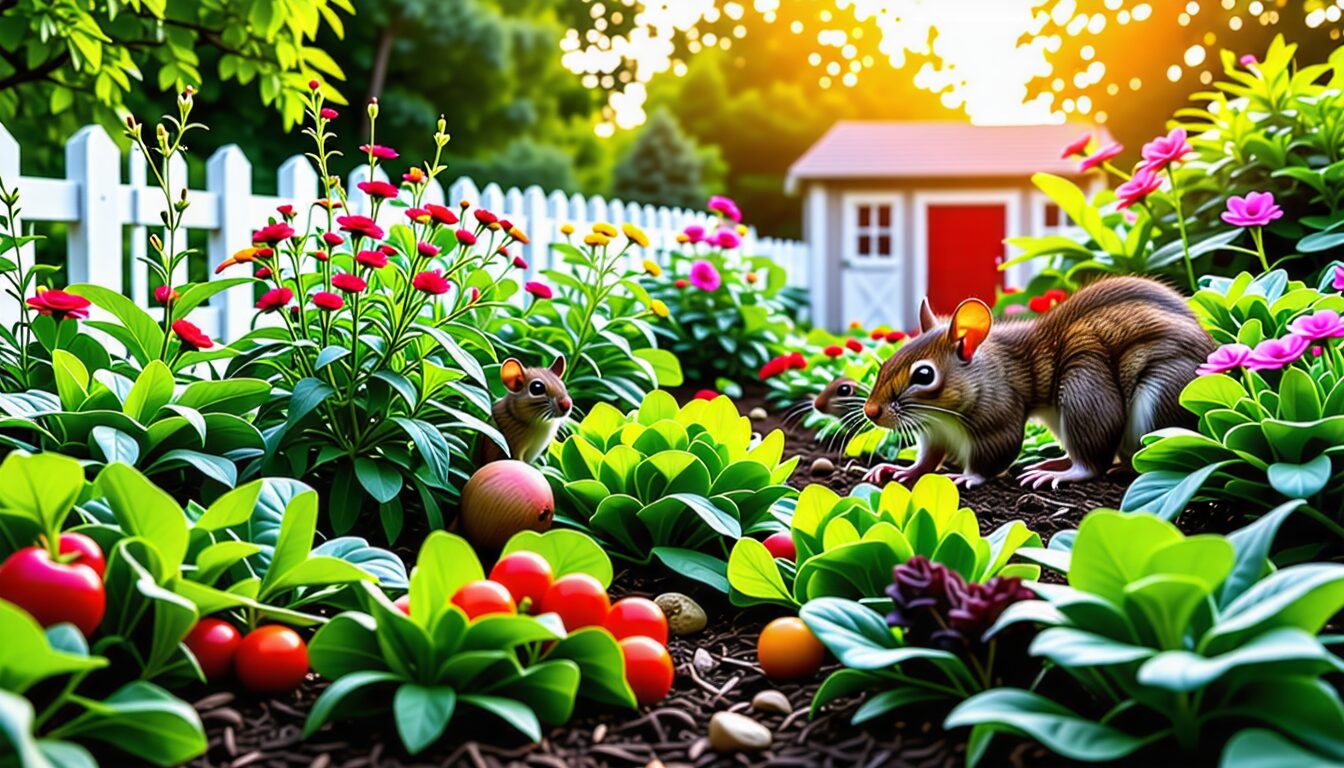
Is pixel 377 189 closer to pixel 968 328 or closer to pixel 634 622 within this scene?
pixel 634 622

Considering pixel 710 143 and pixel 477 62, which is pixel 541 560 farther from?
pixel 710 143

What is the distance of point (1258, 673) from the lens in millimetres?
1713

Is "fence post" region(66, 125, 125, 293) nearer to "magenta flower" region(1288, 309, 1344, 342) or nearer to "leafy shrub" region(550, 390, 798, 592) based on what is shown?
"leafy shrub" region(550, 390, 798, 592)

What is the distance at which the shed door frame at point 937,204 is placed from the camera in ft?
56.1

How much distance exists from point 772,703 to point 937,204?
15.9m

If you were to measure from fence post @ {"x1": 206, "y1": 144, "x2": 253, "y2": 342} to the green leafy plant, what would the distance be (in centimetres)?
327

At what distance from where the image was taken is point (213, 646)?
84.7 inches

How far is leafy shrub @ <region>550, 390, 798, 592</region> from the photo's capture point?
9.77 feet

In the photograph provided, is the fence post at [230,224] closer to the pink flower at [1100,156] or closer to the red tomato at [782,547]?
the red tomato at [782,547]

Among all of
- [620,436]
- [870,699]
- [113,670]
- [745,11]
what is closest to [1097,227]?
[620,436]

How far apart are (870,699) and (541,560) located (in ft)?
2.32

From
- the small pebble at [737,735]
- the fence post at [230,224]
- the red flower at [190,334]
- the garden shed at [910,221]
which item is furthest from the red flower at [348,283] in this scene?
the garden shed at [910,221]

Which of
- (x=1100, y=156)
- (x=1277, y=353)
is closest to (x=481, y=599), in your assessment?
(x=1277, y=353)

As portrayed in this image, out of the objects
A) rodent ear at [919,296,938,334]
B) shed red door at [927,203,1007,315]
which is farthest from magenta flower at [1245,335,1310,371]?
shed red door at [927,203,1007,315]
